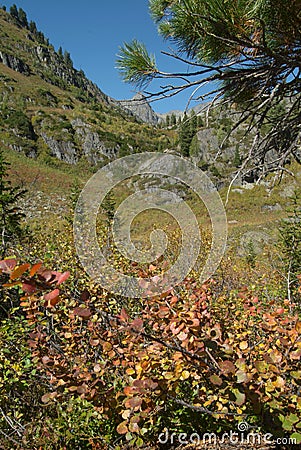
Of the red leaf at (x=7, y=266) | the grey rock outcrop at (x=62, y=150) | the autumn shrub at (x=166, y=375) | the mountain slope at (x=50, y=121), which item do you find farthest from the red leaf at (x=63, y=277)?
the grey rock outcrop at (x=62, y=150)

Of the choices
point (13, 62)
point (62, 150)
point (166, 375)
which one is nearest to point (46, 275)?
point (166, 375)

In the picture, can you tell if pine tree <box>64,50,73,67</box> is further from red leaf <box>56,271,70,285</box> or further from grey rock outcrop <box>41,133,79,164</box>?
red leaf <box>56,271,70,285</box>

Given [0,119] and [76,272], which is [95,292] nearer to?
[76,272]

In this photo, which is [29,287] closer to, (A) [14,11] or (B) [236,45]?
(B) [236,45]

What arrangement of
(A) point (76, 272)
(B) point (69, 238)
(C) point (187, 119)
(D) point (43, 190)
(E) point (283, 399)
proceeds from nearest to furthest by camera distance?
(E) point (283, 399) < (C) point (187, 119) < (A) point (76, 272) < (B) point (69, 238) < (D) point (43, 190)

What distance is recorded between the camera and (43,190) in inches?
1117

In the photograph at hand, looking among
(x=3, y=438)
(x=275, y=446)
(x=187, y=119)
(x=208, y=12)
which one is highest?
(x=208, y=12)

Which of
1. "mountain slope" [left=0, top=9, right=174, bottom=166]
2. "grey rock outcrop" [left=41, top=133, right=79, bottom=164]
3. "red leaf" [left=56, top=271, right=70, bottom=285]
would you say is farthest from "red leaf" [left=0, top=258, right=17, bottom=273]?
"grey rock outcrop" [left=41, top=133, right=79, bottom=164]

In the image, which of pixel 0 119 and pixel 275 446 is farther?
pixel 0 119

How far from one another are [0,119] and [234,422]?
5664 cm

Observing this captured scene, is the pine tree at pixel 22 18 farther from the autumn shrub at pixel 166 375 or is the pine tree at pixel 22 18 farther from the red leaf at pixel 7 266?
the red leaf at pixel 7 266

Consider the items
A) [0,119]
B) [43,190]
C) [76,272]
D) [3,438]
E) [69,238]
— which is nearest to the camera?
[3,438]

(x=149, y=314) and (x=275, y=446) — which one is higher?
(x=149, y=314)

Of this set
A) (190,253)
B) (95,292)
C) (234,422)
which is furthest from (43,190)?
(234,422)
